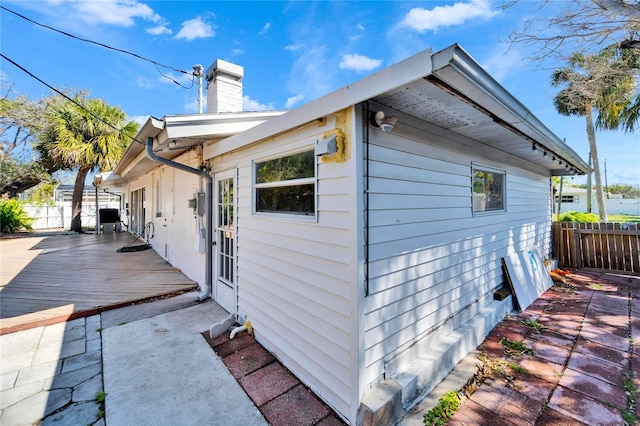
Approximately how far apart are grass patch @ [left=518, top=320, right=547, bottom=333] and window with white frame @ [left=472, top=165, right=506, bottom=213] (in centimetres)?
162

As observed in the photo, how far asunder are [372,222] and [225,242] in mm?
2865

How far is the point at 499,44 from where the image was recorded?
17.0 feet

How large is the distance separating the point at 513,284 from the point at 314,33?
22.8ft

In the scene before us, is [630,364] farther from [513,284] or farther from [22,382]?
[22,382]

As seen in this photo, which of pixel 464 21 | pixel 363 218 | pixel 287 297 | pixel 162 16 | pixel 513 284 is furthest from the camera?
pixel 162 16

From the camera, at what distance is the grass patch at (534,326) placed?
3.65 metres

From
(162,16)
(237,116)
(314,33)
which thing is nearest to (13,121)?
(162,16)

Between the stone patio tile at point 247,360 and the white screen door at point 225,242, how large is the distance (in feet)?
2.74

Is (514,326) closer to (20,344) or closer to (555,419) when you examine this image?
(555,419)

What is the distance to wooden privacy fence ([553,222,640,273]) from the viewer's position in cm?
627

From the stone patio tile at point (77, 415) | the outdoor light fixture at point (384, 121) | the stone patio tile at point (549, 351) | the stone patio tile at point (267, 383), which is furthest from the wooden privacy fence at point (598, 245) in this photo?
the stone patio tile at point (77, 415)

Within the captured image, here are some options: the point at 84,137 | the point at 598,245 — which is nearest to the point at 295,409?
the point at 598,245

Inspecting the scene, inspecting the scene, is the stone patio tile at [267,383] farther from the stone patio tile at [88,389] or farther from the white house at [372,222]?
the stone patio tile at [88,389]

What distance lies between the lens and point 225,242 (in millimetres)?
4328
